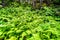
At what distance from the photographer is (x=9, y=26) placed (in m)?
7.76

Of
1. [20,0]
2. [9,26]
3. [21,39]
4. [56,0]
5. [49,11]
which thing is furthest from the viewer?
[20,0]

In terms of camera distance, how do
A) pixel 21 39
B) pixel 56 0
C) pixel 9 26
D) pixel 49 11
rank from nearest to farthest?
pixel 21 39, pixel 9 26, pixel 49 11, pixel 56 0

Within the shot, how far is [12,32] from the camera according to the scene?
7.13 metres

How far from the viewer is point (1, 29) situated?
7.57 metres

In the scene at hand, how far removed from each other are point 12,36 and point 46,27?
2328 millimetres

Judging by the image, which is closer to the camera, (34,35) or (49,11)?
(34,35)

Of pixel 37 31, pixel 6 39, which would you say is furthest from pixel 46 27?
pixel 6 39

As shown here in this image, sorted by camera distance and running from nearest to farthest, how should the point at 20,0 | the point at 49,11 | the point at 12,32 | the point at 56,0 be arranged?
the point at 12,32 < the point at 49,11 < the point at 56,0 < the point at 20,0

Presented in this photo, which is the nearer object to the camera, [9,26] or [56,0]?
[9,26]

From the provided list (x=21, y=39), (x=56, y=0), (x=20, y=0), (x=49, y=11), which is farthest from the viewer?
(x=20, y=0)

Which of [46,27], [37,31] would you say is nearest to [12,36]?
[37,31]

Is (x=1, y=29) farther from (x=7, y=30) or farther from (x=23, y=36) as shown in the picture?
(x=23, y=36)

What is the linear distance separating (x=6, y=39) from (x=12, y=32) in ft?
1.81

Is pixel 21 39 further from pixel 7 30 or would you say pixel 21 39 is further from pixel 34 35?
pixel 7 30
